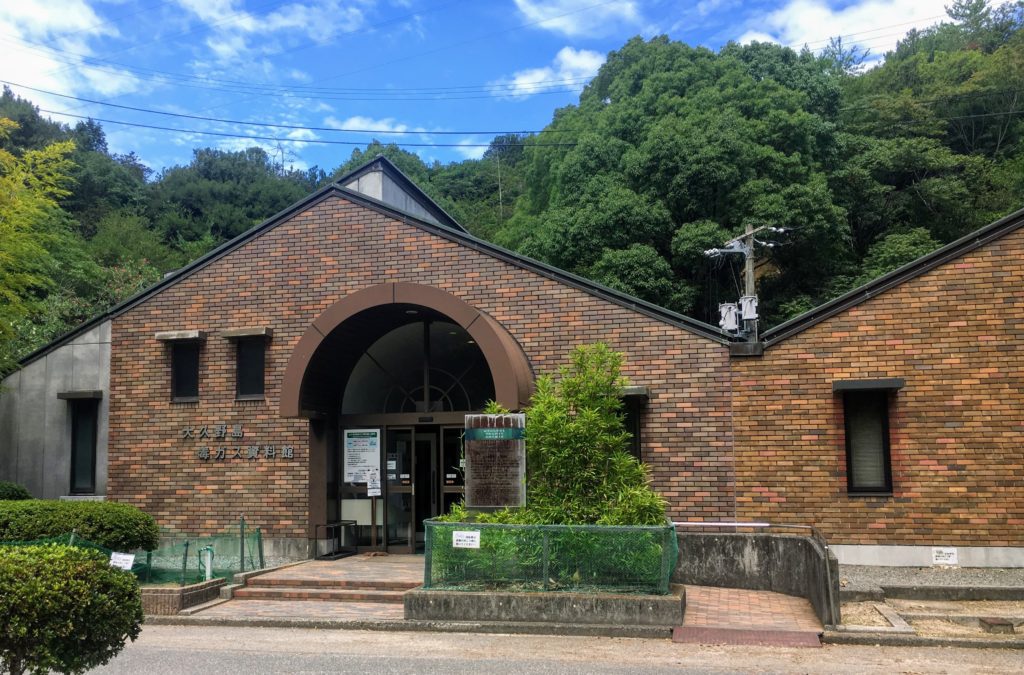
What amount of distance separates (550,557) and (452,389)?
6.11 meters

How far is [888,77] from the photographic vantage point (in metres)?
39.9

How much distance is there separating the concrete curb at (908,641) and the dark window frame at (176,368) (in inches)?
472

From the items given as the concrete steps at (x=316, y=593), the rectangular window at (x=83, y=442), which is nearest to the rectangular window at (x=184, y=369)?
the rectangular window at (x=83, y=442)

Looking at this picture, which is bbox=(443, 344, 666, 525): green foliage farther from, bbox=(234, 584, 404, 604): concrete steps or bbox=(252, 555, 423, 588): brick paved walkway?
bbox=(252, 555, 423, 588): brick paved walkway

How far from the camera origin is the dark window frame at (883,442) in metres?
13.9

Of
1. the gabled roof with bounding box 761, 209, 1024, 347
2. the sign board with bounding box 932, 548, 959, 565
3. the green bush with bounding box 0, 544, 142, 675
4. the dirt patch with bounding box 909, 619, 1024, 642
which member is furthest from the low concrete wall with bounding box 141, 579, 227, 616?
the sign board with bounding box 932, 548, 959, 565

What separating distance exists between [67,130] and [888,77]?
4944 centimetres

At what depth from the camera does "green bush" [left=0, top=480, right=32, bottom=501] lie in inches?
613

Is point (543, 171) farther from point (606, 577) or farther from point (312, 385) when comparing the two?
point (606, 577)

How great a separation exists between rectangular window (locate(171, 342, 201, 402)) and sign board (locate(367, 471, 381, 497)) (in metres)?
3.80

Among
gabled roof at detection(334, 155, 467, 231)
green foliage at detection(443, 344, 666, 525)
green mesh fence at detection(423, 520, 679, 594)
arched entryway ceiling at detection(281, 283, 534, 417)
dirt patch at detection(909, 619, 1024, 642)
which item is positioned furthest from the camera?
gabled roof at detection(334, 155, 467, 231)

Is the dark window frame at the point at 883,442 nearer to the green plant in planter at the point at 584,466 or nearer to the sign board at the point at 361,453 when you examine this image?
the green plant in planter at the point at 584,466

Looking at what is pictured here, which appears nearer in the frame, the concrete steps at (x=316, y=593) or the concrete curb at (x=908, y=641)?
the concrete curb at (x=908, y=641)

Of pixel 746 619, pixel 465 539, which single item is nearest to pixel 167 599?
pixel 465 539
